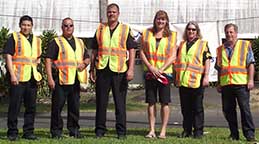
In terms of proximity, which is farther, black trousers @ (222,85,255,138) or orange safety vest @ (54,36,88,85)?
black trousers @ (222,85,255,138)

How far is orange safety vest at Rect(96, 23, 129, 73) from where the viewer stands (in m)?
9.74

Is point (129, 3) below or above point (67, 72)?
above

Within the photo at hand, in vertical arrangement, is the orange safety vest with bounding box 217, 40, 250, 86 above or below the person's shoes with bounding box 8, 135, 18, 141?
above

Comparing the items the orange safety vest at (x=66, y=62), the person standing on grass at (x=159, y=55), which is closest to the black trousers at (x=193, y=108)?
the person standing on grass at (x=159, y=55)

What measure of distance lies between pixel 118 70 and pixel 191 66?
4.14 feet

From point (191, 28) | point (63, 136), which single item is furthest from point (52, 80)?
point (191, 28)

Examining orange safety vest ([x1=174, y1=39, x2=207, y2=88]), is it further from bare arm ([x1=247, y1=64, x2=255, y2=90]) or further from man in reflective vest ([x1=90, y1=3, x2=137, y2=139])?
man in reflective vest ([x1=90, y1=3, x2=137, y2=139])

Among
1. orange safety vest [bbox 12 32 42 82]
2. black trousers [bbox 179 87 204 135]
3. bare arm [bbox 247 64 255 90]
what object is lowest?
black trousers [bbox 179 87 204 135]

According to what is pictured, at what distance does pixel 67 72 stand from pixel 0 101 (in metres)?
10.5

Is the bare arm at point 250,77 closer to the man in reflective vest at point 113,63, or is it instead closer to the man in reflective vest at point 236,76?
the man in reflective vest at point 236,76

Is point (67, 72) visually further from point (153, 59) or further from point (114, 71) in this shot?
point (153, 59)

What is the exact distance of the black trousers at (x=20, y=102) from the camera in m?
9.55

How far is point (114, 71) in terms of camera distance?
9750 millimetres

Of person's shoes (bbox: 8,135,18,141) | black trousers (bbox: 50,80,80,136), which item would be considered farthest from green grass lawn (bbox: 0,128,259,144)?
black trousers (bbox: 50,80,80,136)
